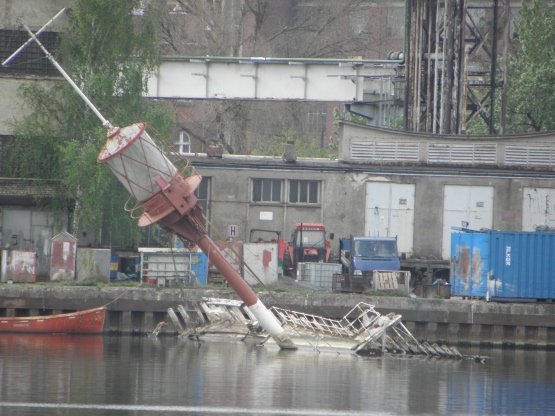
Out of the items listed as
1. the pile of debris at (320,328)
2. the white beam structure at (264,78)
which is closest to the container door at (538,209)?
the white beam structure at (264,78)

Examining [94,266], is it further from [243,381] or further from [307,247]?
[243,381]

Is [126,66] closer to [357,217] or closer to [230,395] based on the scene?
[357,217]

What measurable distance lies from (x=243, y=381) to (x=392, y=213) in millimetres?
27285

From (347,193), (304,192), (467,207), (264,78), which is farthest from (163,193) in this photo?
(264,78)

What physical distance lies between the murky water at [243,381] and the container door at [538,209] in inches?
557

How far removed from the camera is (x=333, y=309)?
190 ft

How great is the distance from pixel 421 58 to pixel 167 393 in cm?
3650

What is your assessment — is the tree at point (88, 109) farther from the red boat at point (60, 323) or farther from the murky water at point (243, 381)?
the murky water at point (243, 381)

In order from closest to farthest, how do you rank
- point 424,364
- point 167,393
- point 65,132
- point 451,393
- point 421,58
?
point 167,393, point 451,393, point 424,364, point 65,132, point 421,58

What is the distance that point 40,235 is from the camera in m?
68.1

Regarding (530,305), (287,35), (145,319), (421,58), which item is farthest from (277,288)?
(287,35)

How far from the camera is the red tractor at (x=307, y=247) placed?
66562 millimetres

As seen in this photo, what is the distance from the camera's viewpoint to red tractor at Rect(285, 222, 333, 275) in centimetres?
6656

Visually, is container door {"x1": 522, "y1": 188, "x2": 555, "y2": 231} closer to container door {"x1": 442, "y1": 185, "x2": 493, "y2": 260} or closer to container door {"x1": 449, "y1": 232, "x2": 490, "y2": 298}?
container door {"x1": 442, "y1": 185, "x2": 493, "y2": 260}
